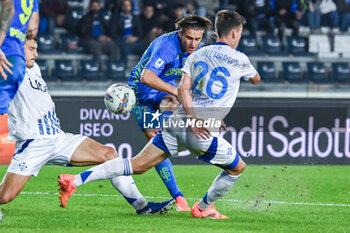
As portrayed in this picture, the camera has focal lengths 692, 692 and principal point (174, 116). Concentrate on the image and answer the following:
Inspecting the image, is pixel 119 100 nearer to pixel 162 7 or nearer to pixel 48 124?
pixel 48 124

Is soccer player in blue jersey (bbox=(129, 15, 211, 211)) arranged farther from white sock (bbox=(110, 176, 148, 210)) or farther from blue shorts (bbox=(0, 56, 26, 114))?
blue shorts (bbox=(0, 56, 26, 114))

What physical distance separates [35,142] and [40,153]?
A: 0.10 meters

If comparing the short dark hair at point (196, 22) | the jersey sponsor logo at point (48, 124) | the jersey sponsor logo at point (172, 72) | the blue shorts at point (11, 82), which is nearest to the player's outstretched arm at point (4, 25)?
the blue shorts at point (11, 82)

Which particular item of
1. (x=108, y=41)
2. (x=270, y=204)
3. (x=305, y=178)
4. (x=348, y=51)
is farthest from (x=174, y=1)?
(x=270, y=204)

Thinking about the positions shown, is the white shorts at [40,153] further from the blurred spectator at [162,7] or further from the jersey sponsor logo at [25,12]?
the blurred spectator at [162,7]

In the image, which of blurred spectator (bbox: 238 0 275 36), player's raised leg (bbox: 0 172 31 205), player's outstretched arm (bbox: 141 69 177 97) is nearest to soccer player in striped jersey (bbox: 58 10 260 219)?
player's raised leg (bbox: 0 172 31 205)

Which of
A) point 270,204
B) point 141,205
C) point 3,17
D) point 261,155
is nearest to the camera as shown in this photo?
point 3,17

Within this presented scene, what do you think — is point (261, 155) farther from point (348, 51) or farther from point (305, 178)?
point (348, 51)

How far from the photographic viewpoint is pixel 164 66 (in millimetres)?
6863

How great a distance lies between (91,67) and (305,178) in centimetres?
657

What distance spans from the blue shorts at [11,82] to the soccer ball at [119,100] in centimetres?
143

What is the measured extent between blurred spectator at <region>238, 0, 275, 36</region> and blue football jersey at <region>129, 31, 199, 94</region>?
9782 millimetres

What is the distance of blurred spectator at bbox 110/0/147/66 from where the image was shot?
50.8 feet

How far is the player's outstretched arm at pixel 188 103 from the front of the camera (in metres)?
5.59
